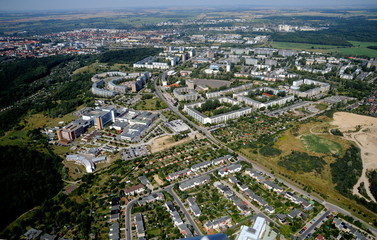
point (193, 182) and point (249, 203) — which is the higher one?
point (193, 182)

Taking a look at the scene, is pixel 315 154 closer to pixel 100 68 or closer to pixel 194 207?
pixel 194 207

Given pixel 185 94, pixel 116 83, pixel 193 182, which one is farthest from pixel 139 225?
pixel 116 83

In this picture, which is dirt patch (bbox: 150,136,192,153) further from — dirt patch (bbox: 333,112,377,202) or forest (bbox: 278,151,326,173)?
dirt patch (bbox: 333,112,377,202)

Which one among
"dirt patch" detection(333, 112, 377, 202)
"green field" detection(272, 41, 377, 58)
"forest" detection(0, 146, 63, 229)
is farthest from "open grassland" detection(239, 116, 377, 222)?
"green field" detection(272, 41, 377, 58)

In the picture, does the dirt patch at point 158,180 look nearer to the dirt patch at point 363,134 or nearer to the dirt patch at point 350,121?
the dirt patch at point 363,134

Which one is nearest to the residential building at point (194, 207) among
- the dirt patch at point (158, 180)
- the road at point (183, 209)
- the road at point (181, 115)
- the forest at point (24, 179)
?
the road at point (183, 209)
